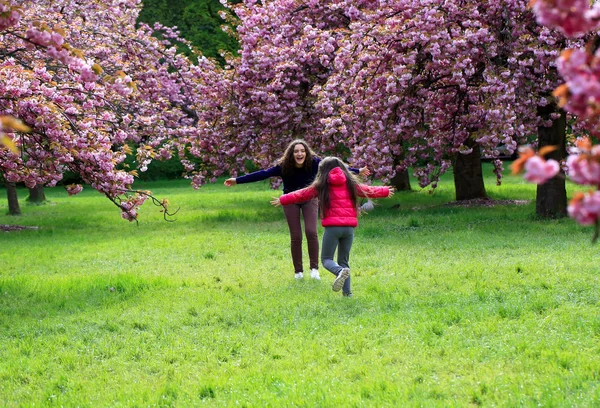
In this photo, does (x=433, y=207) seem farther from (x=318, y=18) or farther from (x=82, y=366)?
(x=82, y=366)

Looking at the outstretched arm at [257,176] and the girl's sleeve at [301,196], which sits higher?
the outstretched arm at [257,176]

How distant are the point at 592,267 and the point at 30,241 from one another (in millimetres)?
10973

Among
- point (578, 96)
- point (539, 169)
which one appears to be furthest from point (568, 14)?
point (539, 169)

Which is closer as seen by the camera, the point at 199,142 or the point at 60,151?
the point at 60,151

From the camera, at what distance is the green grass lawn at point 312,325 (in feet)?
17.6

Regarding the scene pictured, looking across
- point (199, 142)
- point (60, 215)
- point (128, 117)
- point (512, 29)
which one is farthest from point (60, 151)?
point (60, 215)

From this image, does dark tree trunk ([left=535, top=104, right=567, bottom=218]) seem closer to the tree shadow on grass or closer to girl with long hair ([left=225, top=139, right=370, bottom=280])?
girl with long hair ([left=225, top=139, right=370, bottom=280])

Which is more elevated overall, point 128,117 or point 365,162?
point 128,117

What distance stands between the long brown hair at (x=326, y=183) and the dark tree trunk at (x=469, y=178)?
11.0 meters

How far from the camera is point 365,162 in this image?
14523 mm

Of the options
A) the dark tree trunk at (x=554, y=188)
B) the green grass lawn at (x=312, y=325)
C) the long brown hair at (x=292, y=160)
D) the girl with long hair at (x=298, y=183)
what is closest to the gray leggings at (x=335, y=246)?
the green grass lawn at (x=312, y=325)

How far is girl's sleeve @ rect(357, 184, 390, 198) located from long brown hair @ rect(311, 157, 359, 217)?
80 millimetres

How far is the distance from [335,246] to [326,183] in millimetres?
701

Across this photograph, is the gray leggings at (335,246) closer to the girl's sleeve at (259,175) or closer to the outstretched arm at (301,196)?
the outstretched arm at (301,196)
